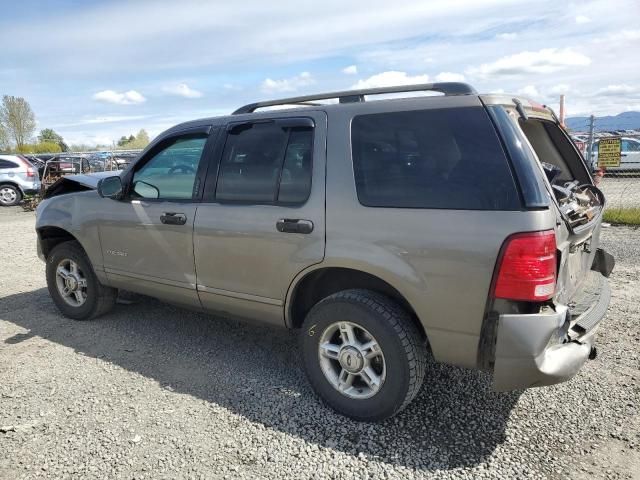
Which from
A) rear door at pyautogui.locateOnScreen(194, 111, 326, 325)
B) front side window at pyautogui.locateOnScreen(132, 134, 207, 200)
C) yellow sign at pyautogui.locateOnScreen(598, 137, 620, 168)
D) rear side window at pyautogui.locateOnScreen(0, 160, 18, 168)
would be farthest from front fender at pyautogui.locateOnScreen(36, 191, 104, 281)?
rear side window at pyautogui.locateOnScreen(0, 160, 18, 168)

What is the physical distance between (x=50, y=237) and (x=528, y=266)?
452 centimetres

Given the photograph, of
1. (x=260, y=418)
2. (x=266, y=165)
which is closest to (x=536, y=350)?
(x=260, y=418)

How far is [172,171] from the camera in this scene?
4.06 metres

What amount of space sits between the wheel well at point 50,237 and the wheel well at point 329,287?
8.87 ft

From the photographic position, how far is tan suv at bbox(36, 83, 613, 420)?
8.34 ft

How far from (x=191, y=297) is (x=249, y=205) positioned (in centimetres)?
96

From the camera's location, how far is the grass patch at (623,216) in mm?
8640

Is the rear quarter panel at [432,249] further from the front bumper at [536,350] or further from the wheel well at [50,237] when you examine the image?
the wheel well at [50,237]

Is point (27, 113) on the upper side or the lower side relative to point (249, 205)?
upper

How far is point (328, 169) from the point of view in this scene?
3113 mm

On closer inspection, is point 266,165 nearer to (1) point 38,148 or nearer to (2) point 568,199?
(2) point 568,199

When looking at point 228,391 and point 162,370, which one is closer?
point 228,391

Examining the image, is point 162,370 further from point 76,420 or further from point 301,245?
point 301,245

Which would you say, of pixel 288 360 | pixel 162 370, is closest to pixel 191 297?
pixel 162 370
